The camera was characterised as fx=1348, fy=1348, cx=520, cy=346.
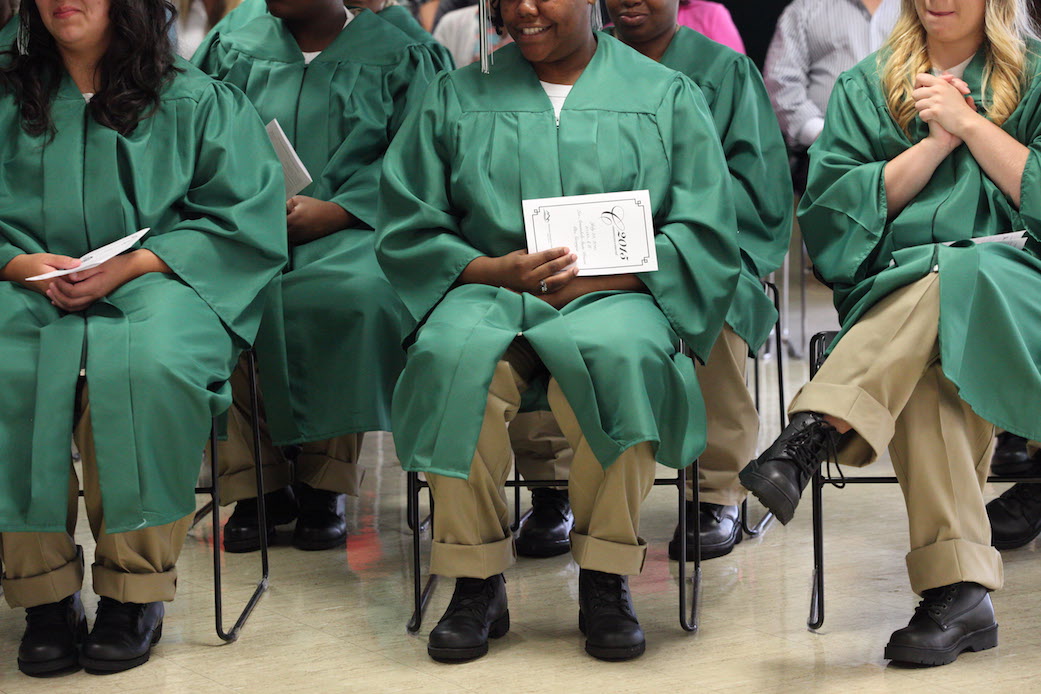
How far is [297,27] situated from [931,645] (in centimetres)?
238

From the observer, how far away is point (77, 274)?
288 cm

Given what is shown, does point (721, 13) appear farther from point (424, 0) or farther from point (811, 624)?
point (811, 624)

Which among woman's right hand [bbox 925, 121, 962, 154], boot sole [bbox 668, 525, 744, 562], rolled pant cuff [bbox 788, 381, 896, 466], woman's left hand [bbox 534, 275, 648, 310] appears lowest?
boot sole [bbox 668, 525, 744, 562]

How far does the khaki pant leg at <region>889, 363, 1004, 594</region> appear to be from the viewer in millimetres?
2754

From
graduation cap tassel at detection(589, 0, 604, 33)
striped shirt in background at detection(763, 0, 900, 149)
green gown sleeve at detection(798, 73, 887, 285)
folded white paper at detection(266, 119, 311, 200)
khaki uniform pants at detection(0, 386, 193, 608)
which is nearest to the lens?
khaki uniform pants at detection(0, 386, 193, 608)

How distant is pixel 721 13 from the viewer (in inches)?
225

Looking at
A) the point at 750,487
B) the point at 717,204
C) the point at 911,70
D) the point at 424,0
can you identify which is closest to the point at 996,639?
the point at 750,487

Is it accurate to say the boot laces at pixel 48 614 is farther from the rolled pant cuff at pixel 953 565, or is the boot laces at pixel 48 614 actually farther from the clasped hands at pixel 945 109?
the clasped hands at pixel 945 109

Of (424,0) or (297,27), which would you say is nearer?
(297,27)

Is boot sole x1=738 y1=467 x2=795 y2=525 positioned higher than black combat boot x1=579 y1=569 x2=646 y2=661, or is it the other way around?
boot sole x1=738 y1=467 x2=795 y2=525

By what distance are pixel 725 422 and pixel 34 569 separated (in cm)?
175

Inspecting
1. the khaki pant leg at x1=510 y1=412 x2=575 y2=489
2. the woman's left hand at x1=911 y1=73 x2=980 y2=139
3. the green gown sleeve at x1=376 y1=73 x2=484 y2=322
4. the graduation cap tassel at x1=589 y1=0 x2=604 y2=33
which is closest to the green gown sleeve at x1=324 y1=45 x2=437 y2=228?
the green gown sleeve at x1=376 y1=73 x2=484 y2=322

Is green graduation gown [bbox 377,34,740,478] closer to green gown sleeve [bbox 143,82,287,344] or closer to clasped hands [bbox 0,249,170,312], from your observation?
green gown sleeve [bbox 143,82,287,344]

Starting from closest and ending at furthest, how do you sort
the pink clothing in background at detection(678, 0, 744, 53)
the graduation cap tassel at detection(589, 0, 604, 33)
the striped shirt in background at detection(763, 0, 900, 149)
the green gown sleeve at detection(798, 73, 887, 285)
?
1. the green gown sleeve at detection(798, 73, 887, 285)
2. the graduation cap tassel at detection(589, 0, 604, 33)
3. the pink clothing in background at detection(678, 0, 744, 53)
4. the striped shirt in background at detection(763, 0, 900, 149)
